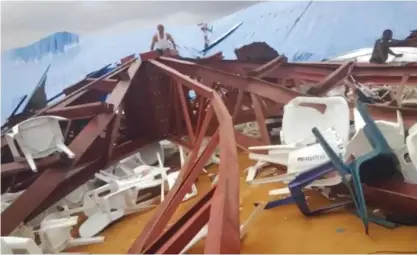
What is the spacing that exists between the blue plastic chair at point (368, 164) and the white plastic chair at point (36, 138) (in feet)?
6.04

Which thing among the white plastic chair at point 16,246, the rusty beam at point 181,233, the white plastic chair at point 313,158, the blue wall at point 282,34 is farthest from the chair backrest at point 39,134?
the blue wall at point 282,34

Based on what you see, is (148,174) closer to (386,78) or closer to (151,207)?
(151,207)

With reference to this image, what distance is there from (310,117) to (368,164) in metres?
1.00

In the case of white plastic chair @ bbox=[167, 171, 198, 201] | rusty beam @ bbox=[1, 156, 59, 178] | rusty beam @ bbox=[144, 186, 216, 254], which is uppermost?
rusty beam @ bbox=[1, 156, 59, 178]

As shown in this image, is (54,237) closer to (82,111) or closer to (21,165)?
(21,165)

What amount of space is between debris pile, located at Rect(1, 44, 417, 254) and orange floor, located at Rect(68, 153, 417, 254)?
0.09m

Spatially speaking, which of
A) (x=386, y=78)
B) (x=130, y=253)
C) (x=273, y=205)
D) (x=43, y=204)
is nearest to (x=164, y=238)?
(x=130, y=253)

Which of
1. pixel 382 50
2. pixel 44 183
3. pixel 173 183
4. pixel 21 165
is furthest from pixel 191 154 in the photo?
pixel 382 50

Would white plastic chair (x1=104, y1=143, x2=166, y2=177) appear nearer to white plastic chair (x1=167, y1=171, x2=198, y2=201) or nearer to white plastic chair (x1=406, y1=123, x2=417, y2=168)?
white plastic chair (x1=167, y1=171, x2=198, y2=201)

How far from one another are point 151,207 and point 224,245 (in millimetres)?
2323

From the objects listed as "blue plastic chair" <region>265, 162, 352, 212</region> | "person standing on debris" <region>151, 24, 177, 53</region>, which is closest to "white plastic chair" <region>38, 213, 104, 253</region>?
"blue plastic chair" <region>265, 162, 352, 212</region>

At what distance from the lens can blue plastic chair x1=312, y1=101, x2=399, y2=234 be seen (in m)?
2.81

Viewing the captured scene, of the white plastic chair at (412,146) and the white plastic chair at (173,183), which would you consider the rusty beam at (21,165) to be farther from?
the white plastic chair at (412,146)

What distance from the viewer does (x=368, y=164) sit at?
9.64 ft
